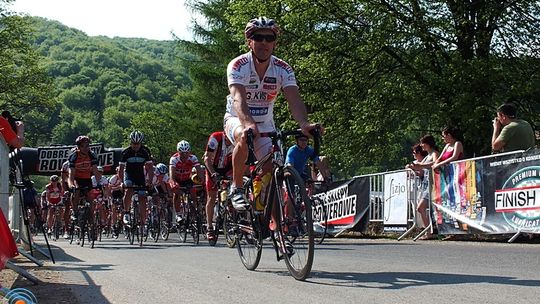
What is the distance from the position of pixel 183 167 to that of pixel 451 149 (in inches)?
203

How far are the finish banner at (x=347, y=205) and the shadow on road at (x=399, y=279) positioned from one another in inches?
417

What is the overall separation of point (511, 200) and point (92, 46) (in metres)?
170

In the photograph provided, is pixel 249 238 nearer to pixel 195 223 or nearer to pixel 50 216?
pixel 195 223

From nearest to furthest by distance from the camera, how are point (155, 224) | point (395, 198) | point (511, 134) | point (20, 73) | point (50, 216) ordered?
point (511, 134) → point (155, 224) → point (395, 198) → point (50, 216) → point (20, 73)

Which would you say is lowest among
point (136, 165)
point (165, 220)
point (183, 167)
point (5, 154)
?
point (165, 220)

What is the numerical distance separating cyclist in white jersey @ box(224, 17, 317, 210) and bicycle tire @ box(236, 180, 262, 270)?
0.41ft

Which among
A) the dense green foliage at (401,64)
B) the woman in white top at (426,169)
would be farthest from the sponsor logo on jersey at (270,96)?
the dense green foliage at (401,64)

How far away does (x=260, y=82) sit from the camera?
7656 mm

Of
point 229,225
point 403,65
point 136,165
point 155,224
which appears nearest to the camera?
point 229,225

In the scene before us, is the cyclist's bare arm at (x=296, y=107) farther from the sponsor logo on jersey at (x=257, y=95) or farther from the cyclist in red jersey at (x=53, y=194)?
the cyclist in red jersey at (x=53, y=194)

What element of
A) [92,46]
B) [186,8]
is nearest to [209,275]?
[186,8]

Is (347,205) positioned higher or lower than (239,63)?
lower

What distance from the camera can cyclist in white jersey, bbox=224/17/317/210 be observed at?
7.29 m

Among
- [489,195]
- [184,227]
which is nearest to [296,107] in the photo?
[489,195]
